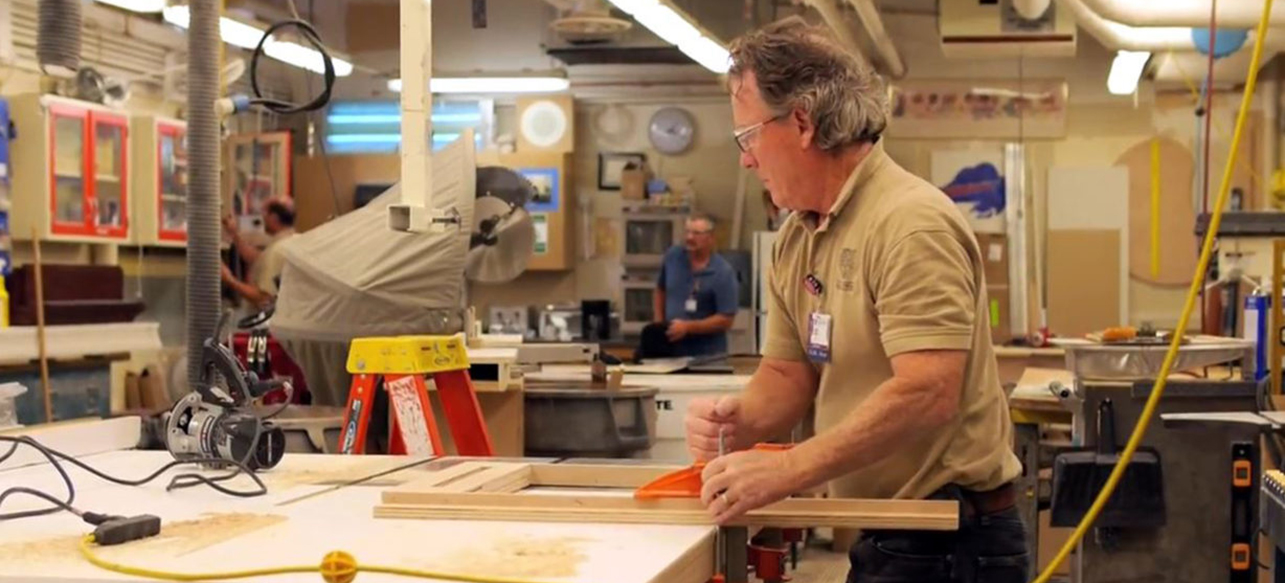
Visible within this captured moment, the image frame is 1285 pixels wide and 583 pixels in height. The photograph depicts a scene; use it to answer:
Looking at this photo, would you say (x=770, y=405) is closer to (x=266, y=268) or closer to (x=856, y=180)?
(x=856, y=180)

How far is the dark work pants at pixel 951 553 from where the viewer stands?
2.25 meters

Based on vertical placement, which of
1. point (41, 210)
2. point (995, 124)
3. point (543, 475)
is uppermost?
point (995, 124)

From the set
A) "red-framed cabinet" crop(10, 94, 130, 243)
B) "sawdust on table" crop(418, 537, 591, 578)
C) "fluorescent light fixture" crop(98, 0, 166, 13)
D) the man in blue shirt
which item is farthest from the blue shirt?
"sawdust on table" crop(418, 537, 591, 578)

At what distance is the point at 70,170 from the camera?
25.4 ft

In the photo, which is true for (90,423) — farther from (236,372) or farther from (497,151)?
(497,151)

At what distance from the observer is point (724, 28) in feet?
31.5

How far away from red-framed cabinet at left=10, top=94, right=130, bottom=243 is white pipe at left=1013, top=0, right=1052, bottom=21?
187 inches

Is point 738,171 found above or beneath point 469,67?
beneath

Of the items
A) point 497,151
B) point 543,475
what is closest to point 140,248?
point 497,151

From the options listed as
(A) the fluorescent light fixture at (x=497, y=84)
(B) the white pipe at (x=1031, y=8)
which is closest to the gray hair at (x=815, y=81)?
(B) the white pipe at (x=1031, y=8)

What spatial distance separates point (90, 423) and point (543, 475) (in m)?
1.04

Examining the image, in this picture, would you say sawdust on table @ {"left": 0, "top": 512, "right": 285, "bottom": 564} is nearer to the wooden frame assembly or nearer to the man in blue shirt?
the wooden frame assembly

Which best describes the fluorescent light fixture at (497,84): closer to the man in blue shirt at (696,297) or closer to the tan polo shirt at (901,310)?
the man in blue shirt at (696,297)

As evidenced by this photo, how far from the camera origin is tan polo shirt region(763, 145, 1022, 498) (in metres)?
2.14
